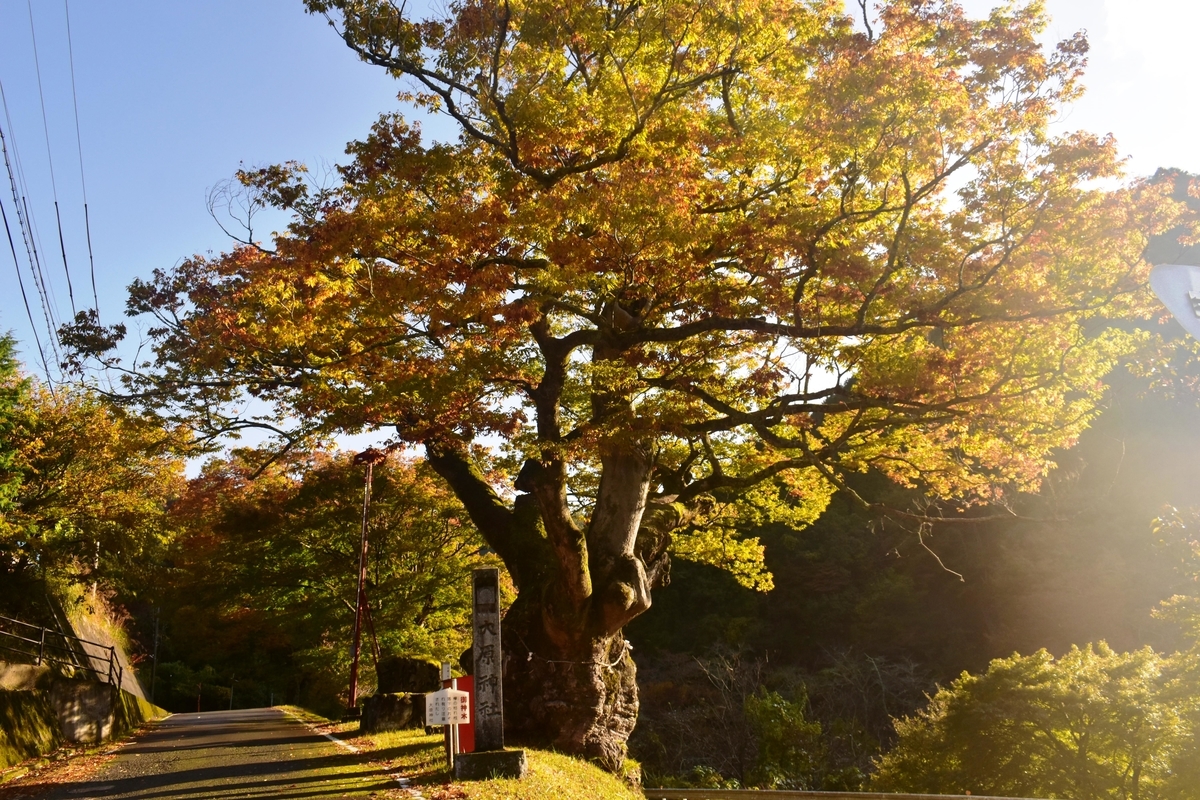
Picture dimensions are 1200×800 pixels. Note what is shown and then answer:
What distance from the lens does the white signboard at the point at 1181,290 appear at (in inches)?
327

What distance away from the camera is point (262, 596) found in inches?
760

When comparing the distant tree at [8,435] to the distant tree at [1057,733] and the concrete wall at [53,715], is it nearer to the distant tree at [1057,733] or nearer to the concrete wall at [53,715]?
the concrete wall at [53,715]

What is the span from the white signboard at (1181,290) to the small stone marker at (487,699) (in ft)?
24.7

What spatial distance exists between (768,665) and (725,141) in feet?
87.3

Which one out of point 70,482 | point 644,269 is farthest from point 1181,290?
point 70,482

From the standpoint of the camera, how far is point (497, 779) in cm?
714

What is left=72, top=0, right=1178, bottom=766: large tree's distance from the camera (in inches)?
327

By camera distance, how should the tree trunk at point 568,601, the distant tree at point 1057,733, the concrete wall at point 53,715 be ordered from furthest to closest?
the distant tree at point 1057,733, the tree trunk at point 568,601, the concrete wall at point 53,715

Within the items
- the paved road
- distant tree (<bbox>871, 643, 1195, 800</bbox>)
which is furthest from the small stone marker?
distant tree (<bbox>871, 643, 1195, 800</bbox>)

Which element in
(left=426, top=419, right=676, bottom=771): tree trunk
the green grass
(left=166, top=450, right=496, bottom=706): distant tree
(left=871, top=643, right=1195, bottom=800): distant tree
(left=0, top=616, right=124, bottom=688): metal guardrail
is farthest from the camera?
(left=166, top=450, right=496, bottom=706): distant tree

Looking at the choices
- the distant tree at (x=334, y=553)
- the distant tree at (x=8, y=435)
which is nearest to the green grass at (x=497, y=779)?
the distant tree at (x=334, y=553)

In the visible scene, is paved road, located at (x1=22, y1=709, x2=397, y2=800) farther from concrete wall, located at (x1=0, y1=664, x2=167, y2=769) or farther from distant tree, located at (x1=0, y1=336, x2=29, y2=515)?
distant tree, located at (x1=0, y1=336, x2=29, y2=515)

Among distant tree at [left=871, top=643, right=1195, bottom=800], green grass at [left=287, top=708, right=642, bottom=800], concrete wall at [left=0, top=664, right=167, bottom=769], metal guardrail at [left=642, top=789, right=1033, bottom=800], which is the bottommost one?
metal guardrail at [left=642, top=789, right=1033, bottom=800]

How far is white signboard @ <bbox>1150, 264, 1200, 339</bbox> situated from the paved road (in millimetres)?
9118
